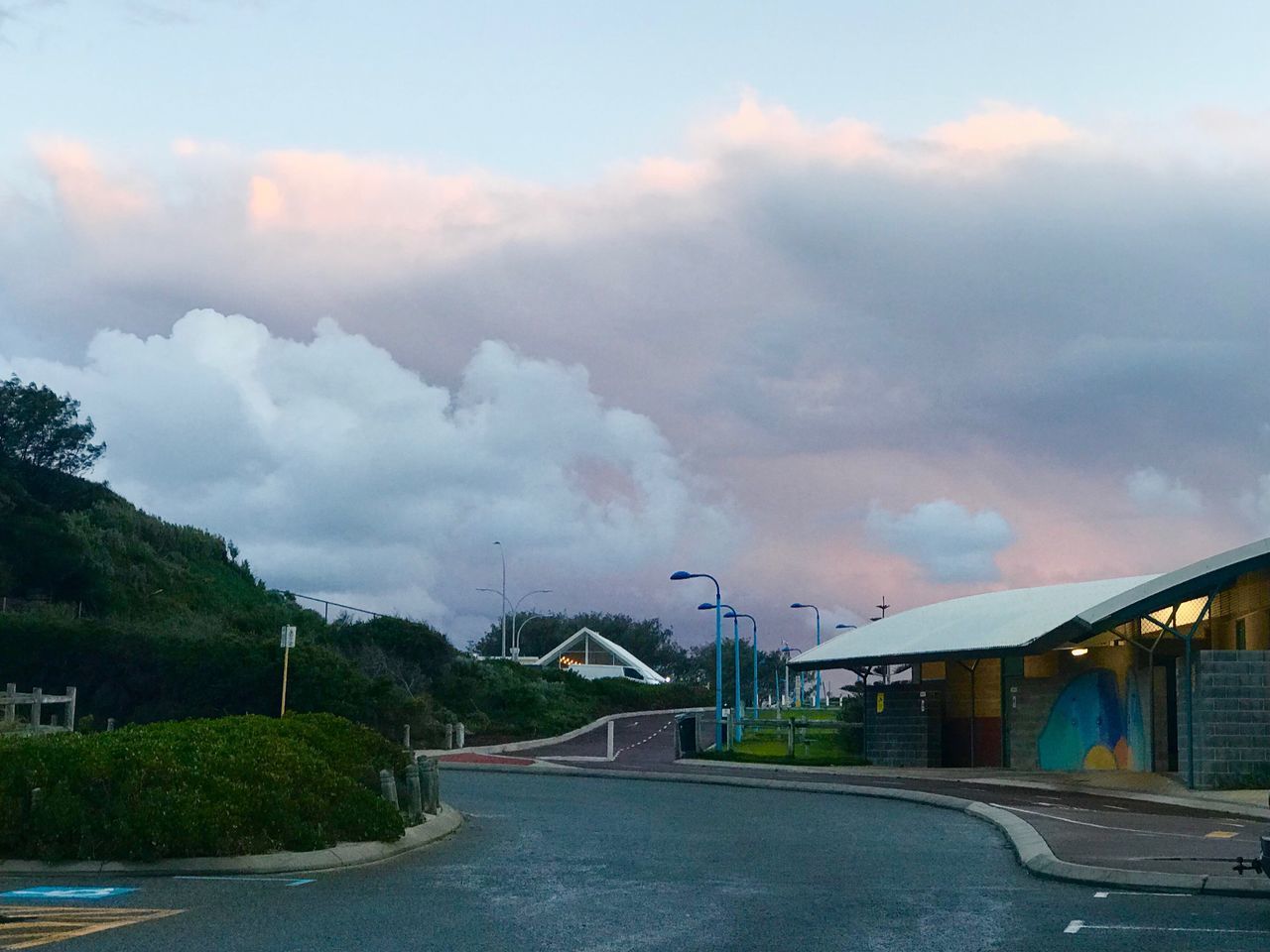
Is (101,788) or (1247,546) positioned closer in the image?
(101,788)

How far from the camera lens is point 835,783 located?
107 ft

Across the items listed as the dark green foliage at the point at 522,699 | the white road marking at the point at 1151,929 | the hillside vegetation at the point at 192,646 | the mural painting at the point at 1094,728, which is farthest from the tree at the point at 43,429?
the white road marking at the point at 1151,929

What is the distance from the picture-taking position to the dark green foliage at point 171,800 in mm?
15945

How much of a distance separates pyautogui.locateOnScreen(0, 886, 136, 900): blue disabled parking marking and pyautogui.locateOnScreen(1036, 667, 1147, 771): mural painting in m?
26.4

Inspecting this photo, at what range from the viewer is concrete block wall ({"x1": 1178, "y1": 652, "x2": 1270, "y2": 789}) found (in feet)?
97.3

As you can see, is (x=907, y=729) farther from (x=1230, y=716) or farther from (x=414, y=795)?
(x=414, y=795)

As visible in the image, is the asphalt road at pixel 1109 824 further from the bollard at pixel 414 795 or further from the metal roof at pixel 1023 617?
the bollard at pixel 414 795

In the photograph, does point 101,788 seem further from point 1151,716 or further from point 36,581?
point 36,581

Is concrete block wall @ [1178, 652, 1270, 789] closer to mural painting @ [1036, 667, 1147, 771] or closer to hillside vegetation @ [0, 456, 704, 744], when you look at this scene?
mural painting @ [1036, 667, 1147, 771]

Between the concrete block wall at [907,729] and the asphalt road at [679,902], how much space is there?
19.1m

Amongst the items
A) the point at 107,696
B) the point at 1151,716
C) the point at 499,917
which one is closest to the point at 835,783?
the point at 1151,716

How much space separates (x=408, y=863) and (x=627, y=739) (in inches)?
1717

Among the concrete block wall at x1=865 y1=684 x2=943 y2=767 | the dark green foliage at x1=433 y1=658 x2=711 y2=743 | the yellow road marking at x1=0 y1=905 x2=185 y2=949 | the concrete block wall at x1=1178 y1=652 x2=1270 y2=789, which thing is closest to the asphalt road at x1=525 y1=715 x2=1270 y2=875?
the concrete block wall at x1=1178 y1=652 x2=1270 y2=789

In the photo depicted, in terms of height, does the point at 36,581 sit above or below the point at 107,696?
above
